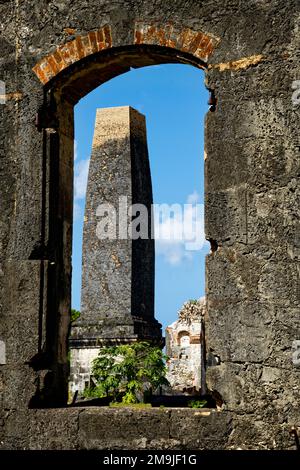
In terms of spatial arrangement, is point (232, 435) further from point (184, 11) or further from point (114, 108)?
point (114, 108)

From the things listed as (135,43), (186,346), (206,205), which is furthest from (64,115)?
(186,346)

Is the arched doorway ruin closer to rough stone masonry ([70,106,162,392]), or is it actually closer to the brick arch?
the brick arch

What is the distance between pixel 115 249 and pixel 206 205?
10735mm

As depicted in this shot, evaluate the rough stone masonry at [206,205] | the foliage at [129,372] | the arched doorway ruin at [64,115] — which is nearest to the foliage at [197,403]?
the rough stone masonry at [206,205]

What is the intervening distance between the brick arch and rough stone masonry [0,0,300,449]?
0.04ft

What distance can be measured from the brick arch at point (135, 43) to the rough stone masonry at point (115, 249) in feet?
30.4

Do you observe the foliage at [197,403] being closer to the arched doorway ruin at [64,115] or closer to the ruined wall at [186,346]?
the arched doorway ruin at [64,115]

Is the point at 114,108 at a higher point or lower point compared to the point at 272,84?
higher

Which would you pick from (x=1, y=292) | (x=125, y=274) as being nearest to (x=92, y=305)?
(x=125, y=274)

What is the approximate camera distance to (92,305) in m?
15.7

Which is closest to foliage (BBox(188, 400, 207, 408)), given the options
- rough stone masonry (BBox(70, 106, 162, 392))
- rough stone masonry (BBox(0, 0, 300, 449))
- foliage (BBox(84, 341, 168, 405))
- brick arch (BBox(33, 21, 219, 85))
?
rough stone masonry (BBox(0, 0, 300, 449))

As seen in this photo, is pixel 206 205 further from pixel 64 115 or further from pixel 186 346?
pixel 186 346

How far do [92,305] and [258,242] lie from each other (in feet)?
36.2

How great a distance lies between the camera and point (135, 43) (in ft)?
18.3
